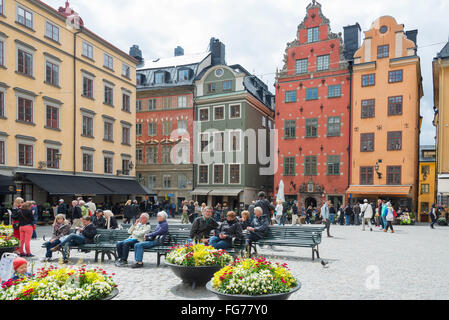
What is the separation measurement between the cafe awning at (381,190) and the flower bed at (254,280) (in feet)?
92.1

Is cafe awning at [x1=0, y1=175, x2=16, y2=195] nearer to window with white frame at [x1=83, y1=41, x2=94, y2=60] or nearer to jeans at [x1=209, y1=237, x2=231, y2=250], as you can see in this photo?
window with white frame at [x1=83, y1=41, x2=94, y2=60]

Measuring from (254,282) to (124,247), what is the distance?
5.80 m

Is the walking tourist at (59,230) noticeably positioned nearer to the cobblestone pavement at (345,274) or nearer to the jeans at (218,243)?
the cobblestone pavement at (345,274)

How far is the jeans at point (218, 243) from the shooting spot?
32.0ft

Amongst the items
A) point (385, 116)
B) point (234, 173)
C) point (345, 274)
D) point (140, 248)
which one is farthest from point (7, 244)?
point (385, 116)

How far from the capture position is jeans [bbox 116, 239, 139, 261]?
10.0 metres

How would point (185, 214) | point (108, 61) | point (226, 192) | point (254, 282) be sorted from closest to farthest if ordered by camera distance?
point (254, 282), point (185, 214), point (108, 61), point (226, 192)

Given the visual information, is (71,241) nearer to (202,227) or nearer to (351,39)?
(202,227)

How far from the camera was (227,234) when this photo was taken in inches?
396

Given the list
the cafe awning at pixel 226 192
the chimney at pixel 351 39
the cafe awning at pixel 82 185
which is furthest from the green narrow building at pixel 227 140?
the chimney at pixel 351 39

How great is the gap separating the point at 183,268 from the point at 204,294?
638mm

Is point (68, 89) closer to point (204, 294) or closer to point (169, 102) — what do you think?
point (169, 102)

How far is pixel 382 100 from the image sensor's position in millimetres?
32344

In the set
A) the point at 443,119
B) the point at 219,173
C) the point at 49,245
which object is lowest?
the point at 49,245
